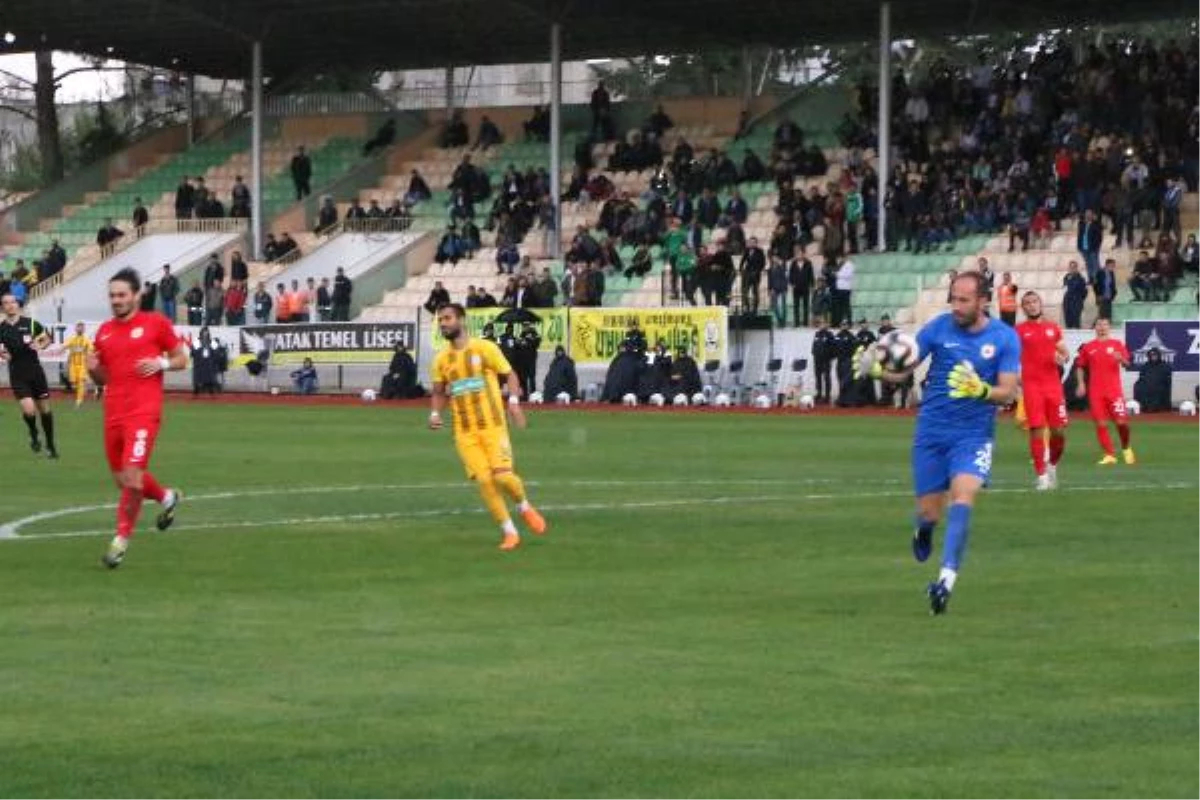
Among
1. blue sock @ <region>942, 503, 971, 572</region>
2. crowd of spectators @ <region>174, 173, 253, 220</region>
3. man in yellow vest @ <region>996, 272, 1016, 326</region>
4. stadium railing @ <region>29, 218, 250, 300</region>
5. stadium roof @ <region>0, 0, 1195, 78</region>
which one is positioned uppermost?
stadium roof @ <region>0, 0, 1195, 78</region>

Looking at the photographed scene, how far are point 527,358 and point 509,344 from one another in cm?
48

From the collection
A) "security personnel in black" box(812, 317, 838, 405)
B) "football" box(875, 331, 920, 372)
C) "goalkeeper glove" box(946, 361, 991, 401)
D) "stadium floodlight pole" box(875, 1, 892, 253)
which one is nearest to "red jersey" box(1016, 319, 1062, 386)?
"goalkeeper glove" box(946, 361, 991, 401)

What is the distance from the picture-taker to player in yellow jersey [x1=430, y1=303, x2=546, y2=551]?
65.8ft

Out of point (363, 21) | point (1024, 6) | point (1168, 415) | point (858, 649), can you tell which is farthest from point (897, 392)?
point (858, 649)

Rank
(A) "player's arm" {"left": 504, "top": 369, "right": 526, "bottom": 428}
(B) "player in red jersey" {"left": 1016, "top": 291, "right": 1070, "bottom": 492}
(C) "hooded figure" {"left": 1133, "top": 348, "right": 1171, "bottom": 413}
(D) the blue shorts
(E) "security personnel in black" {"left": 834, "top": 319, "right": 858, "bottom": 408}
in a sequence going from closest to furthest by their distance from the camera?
(D) the blue shorts
(A) "player's arm" {"left": 504, "top": 369, "right": 526, "bottom": 428}
(B) "player in red jersey" {"left": 1016, "top": 291, "right": 1070, "bottom": 492}
(C) "hooded figure" {"left": 1133, "top": 348, "right": 1171, "bottom": 413}
(E) "security personnel in black" {"left": 834, "top": 319, "right": 858, "bottom": 408}

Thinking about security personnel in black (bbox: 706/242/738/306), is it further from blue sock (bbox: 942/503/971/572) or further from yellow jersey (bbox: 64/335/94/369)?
blue sock (bbox: 942/503/971/572)

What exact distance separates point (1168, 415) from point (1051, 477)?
19545 mm

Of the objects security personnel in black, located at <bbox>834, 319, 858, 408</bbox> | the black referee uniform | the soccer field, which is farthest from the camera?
security personnel in black, located at <bbox>834, 319, 858, 408</bbox>

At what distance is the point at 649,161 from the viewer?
62.9m

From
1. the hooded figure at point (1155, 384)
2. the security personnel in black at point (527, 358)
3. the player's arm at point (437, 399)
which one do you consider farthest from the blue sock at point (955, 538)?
the security personnel in black at point (527, 358)

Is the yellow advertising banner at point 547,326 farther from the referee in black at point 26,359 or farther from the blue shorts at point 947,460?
the blue shorts at point 947,460

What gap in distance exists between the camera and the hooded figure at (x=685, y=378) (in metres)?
50.5

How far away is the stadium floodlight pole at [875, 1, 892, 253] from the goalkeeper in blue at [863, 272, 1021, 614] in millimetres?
39231

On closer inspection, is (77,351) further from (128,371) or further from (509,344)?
(128,371)
